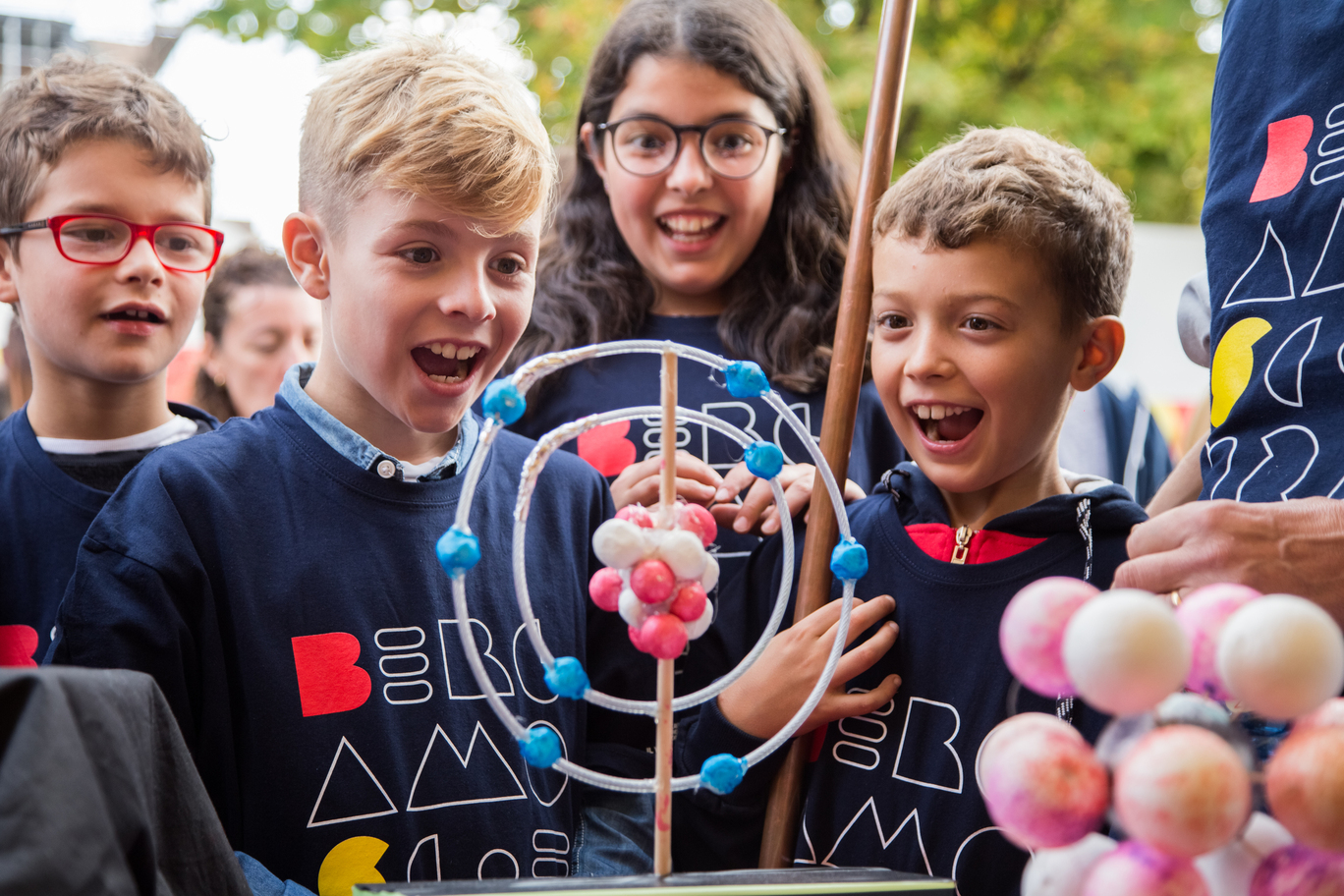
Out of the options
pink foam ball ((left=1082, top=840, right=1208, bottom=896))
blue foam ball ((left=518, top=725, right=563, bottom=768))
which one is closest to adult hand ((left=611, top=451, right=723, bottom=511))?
blue foam ball ((left=518, top=725, right=563, bottom=768))

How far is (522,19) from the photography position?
695 centimetres

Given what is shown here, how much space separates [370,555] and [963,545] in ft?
2.90

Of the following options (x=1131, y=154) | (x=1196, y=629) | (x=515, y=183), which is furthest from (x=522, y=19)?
(x=1196, y=629)

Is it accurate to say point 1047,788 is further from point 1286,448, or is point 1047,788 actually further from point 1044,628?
point 1286,448

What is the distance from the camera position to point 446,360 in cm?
161

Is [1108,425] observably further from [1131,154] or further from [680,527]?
[1131,154]

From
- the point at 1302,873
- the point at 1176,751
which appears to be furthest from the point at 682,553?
the point at 1302,873

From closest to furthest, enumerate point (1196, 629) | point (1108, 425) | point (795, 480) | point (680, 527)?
1. point (1196, 629)
2. point (680, 527)
3. point (795, 480)
4. point (1108, 425)

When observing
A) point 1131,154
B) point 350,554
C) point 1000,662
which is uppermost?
point 1131,154

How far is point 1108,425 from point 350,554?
2072 millimetres

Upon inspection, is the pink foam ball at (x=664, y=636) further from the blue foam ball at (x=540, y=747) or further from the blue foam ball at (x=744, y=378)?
the blue foam ball at (x=744, y=378)

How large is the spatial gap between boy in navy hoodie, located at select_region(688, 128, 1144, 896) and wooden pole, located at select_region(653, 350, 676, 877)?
1.39ft

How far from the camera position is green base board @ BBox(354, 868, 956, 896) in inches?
38.4

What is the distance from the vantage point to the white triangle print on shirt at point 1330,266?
4.71 feet
